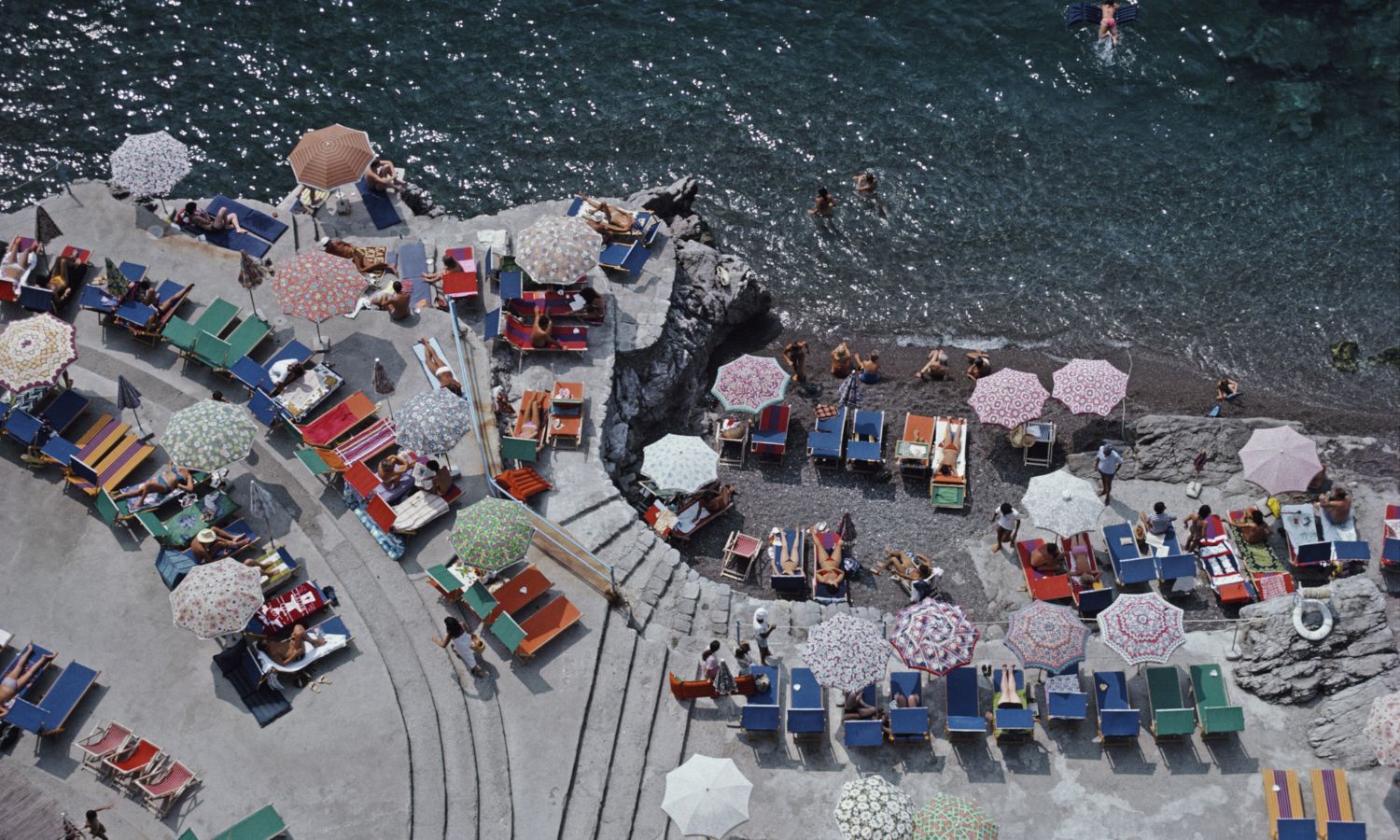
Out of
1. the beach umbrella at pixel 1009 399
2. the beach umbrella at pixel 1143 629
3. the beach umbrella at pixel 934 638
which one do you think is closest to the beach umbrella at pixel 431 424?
the beach umbrella at pixel 934 638

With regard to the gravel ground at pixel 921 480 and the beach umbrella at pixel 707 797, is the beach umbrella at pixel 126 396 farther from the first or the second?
the beach umbrella at pixel 707 797

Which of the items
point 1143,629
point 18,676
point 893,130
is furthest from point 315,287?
point 1143,629

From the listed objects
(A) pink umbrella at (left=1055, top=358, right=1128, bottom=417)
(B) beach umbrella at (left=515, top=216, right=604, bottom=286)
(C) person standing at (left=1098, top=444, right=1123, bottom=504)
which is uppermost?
(B) beach umbrella at (left=515, top=216, right=604, bottom=286)

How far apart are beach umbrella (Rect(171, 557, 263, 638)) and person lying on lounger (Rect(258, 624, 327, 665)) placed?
2.81 feet

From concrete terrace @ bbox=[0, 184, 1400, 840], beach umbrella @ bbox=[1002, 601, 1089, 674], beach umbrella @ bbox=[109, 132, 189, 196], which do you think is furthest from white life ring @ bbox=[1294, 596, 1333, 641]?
beach umbrella @ bbox=[109, 132, 189, 196]

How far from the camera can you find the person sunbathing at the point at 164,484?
31203 mm

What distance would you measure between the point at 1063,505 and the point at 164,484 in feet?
67.9

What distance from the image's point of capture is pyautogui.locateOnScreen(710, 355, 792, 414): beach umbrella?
3534 cm

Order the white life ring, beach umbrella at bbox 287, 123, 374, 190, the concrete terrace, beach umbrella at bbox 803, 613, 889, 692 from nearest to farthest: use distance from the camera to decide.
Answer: the concrete terrace < beach umbrella at bbox 803, 613, 889, 692 < the white life ring < beach umbrella at bbox 287, 123, 374, 190

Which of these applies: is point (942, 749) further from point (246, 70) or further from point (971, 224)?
point (246, 70)

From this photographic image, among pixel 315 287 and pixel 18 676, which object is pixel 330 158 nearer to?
pixel 315 287

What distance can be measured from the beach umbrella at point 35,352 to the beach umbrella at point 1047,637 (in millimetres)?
22103

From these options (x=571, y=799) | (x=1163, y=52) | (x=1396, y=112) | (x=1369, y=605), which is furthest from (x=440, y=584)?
(x=1396, y=112)

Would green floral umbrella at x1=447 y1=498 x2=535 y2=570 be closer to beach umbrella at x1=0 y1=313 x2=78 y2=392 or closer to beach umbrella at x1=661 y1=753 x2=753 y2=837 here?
beach umbrella at x1=661 y1=753 x2=753 y2=837
